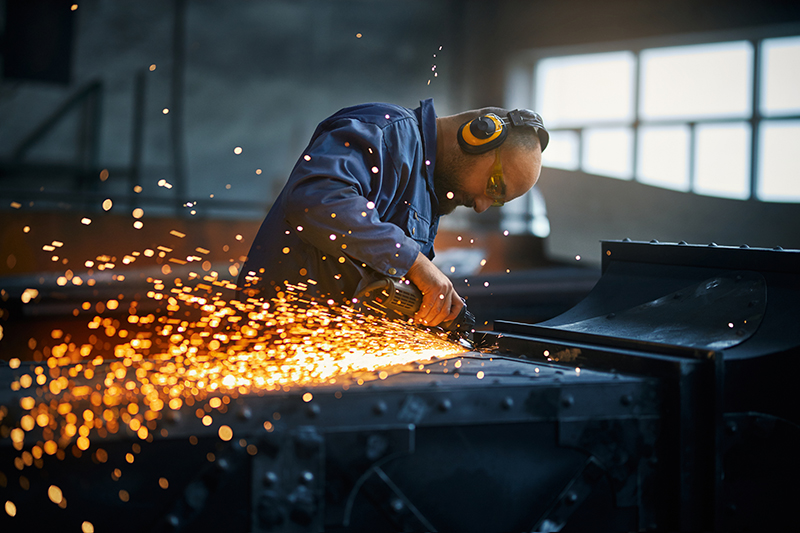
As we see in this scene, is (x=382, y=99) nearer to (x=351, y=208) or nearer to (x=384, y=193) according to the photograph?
(x=384, y=193)

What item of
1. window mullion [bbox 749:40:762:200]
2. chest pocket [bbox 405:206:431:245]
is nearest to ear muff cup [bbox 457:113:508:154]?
chest pocket [bbox 405:206:431:245]

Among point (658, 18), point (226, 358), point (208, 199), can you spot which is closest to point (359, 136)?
point (226, 358)

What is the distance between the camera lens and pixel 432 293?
5.16ft

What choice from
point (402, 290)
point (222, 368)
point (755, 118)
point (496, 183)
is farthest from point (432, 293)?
point (755, 118)

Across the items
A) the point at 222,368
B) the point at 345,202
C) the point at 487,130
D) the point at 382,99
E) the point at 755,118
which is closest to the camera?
the point at 222,368

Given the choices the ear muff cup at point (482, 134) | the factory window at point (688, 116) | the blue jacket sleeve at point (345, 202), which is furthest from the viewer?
the factory window at point (688, 116)

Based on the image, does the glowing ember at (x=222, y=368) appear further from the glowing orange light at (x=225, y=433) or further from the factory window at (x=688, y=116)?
the factory window at (x=688, y=116)

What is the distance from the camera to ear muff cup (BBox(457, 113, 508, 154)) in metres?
1.67

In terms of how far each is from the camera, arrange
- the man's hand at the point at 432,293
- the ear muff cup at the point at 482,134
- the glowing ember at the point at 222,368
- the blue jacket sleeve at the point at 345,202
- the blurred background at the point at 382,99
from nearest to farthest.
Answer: the glowing ember at the point at 222,368 → the blue jacket sleeve at the point at 345,202 → the man's hand at the point at 432,293 → the ear muff cup at the point at 482,134 → the blurred background at the point at 382,99

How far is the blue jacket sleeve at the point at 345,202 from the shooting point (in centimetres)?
144

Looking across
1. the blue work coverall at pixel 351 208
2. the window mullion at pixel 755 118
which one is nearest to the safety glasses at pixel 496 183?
the blue work coverall at pixel 351 208

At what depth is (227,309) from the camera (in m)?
1.89

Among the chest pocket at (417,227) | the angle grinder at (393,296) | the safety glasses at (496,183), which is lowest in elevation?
the angle grinder at (393,296)

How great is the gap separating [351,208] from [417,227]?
0.38m
